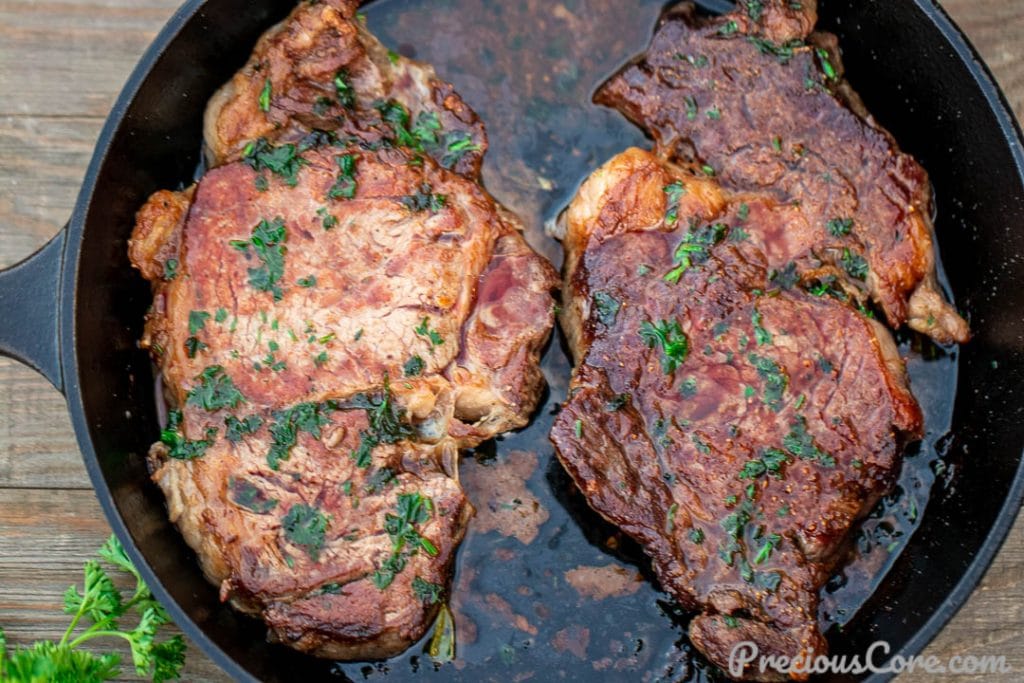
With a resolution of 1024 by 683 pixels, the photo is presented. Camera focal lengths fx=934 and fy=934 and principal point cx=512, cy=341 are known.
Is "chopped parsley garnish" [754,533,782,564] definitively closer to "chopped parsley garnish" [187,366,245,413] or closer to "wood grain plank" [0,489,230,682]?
"chopped parsley garnish" [187,366,245,413]

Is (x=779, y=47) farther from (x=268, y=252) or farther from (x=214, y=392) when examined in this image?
(x=214, y=392)

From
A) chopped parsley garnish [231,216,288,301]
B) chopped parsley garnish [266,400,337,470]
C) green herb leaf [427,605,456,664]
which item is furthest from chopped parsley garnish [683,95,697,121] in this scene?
green herb leaf [427,605,456,664]

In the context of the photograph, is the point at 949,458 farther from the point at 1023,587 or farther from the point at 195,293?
the point at 195,293

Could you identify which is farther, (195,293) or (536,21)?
(536,21)

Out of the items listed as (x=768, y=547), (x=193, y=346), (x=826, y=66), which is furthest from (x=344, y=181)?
(x=768, y=547)

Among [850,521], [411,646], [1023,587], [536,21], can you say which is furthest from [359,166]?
[1023,587]

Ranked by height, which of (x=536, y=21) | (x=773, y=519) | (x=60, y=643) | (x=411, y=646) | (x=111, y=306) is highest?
(x=536, y=21)
